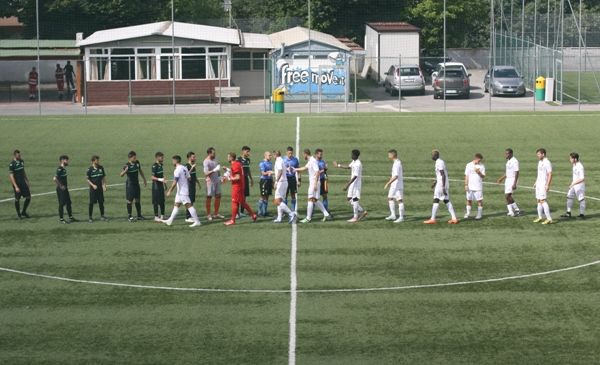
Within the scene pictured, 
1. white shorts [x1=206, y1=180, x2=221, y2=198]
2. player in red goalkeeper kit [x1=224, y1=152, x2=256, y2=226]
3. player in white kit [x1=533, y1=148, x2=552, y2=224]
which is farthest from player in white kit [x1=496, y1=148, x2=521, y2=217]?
white shorts [x1=206, y1=180, x2=221, y2=198]

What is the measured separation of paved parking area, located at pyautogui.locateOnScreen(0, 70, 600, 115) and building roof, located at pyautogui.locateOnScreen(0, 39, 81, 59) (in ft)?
16.7

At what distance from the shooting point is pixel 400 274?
24.9m

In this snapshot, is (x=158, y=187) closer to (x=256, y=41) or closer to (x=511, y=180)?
(x=511, y=180)

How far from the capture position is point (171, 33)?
205ft

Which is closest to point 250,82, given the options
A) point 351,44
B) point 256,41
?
point 256,41

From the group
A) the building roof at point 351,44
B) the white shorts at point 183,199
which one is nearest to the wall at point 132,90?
the building roof at point 351,44

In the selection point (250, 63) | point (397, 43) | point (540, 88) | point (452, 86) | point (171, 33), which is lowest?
point (540, 88)

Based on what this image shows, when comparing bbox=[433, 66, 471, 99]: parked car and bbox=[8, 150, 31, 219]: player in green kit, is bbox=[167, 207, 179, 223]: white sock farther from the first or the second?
bbox=[433, 66, 471, 99]: parked car

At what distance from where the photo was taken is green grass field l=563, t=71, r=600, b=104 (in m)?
62.1

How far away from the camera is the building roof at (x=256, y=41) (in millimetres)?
66588

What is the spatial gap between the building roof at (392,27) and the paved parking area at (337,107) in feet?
30.2

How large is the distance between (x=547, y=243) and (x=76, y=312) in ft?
37.9

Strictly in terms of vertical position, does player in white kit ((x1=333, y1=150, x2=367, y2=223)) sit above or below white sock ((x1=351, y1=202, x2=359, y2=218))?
above

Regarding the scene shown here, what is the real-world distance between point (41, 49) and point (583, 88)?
3285cm
